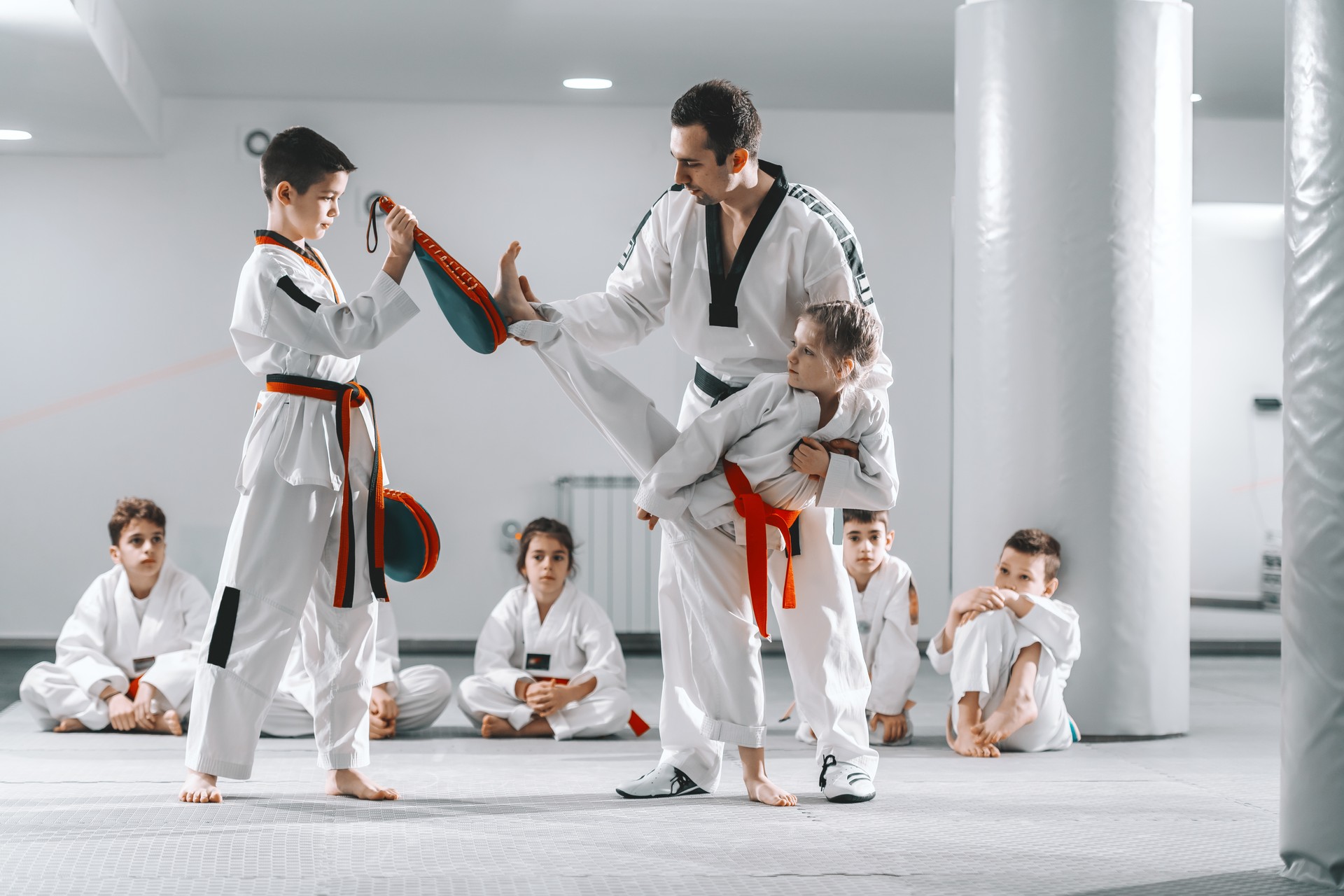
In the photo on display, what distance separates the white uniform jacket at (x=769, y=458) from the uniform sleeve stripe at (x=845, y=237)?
216mm

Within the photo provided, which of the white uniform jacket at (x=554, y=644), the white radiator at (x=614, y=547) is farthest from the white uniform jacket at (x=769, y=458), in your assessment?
the white radiator at (x=614, y=547)

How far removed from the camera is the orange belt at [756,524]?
2.57 meters

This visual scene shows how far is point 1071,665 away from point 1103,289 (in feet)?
3.55

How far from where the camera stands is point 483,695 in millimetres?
3918

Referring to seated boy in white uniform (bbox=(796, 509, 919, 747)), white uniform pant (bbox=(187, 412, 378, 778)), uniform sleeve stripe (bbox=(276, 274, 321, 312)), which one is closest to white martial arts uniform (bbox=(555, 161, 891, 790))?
uniform sleeve stripe (bbox=(276, 274, 321, 312))

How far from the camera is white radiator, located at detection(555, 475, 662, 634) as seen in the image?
6.11 m

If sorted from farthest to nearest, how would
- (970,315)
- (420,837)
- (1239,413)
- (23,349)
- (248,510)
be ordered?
(1239,413), (23,349), (970,315), (248,510), (420,837)

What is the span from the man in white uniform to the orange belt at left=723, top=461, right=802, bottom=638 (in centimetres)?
14

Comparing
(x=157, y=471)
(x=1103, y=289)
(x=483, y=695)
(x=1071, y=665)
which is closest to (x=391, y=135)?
(x=157, y=471)

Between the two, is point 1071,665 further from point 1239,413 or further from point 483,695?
point 1239,413

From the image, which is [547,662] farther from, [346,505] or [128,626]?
[346,505]

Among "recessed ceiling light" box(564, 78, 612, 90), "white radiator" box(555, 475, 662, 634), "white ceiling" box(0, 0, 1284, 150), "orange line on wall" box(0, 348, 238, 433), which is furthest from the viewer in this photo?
"white radiator" box(555, 475, 662, 634)

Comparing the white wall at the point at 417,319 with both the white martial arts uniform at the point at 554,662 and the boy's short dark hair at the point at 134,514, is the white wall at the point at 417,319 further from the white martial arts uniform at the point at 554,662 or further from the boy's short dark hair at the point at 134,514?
the white martial arts uniform at the point at 554,662

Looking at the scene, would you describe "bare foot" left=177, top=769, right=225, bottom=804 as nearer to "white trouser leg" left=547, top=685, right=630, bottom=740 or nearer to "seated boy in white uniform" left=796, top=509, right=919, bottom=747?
"white trouser leg" left=547, top=685, right=630, bottom=740
